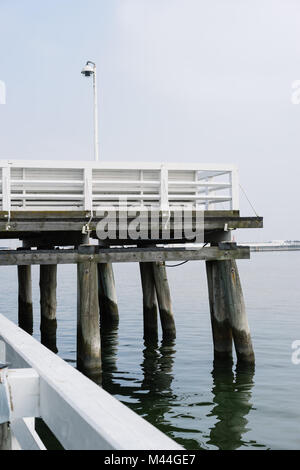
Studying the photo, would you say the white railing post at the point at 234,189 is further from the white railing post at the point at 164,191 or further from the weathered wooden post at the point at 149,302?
the weathered wooden post at the point at 149,302

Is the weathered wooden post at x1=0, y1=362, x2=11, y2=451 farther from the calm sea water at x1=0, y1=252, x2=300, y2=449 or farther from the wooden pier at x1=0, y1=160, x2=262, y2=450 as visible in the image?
the wooden pier at x1=0, y1=160, x2=262, y2=450

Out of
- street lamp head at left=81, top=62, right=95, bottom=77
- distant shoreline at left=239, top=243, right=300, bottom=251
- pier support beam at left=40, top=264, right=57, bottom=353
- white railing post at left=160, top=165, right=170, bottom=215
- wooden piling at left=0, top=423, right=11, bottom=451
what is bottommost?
distant shoreline at left=239, top=243, right=300, bottom=251

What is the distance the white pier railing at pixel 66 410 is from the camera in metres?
2.07

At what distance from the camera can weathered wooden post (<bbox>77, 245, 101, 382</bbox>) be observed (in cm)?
1183

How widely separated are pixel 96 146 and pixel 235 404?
7.65 metres

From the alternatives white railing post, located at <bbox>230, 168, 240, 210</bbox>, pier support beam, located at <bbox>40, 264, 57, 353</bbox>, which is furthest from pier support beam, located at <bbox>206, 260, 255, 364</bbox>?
pier support beam, located at <bbox>40, 264, 57, 353</bbox>

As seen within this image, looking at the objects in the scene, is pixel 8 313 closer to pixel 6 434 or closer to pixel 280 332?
pixel 280 332

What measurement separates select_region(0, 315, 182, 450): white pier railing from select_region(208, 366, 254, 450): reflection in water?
6.39 metres

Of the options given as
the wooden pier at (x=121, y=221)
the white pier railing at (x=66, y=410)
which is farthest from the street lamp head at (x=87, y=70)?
the white pier railing at (x=66, y=410)

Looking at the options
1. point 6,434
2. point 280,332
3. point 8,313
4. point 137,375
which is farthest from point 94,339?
point 8,313

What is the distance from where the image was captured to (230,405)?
1161cm

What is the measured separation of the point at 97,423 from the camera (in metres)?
2.16

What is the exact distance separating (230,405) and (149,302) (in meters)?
7.74

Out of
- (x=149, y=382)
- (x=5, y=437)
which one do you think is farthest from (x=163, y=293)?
(x=5, y=437)
